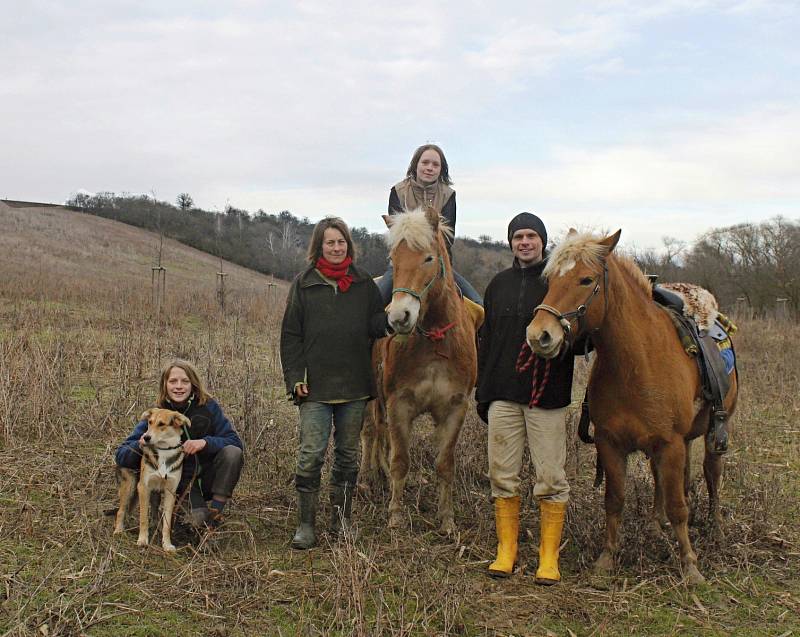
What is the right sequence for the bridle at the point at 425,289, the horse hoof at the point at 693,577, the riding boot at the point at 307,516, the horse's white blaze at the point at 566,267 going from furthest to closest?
the riding boot at the point at 307,516 → the bridle at the point at 425,289 → the horse hoof at the point at 693,577 → the horse's white blaze at the point at 566,267

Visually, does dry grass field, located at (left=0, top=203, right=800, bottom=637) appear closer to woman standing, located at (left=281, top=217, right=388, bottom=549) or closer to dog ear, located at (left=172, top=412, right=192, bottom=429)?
woman standing, located at (left=281, top=217, right=388, bottom=549)

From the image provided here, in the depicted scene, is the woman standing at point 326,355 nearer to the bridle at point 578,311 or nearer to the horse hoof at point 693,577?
the bridle at point 578,311

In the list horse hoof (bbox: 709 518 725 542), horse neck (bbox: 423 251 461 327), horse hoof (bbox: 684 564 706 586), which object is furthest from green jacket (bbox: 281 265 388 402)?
horse hoof (bbox: 709 518 725 542)

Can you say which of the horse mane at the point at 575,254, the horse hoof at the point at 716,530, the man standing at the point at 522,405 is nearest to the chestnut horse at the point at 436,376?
the man standing at the point at 522,405

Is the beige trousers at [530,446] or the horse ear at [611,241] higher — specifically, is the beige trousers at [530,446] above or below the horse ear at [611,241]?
below

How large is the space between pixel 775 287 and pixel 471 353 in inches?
765

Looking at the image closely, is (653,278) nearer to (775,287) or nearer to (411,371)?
(411,371)

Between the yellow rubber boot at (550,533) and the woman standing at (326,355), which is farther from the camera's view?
the woman standing at (326,355)

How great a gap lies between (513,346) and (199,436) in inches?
86.8

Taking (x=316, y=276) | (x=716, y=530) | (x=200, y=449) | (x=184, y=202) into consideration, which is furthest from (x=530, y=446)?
(x=184, y=202)

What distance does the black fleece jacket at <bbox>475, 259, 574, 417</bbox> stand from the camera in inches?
153

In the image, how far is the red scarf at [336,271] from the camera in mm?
4301

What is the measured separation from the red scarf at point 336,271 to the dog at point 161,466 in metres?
1.31

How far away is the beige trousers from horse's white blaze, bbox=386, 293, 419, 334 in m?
0.74
